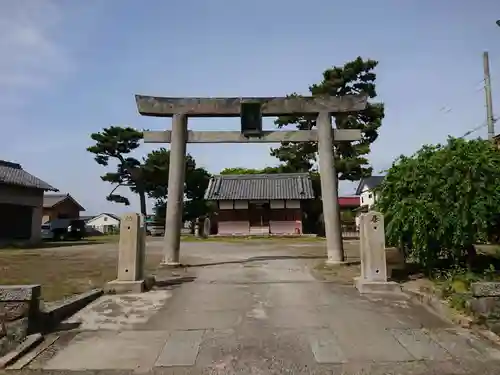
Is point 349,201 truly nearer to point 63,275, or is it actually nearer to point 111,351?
point 63,275

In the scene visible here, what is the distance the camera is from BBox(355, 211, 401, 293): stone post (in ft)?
29.0

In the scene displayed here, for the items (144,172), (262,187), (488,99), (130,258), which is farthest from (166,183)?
(130,258)

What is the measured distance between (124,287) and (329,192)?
6678 millimetres

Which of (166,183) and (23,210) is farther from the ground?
(166,183)

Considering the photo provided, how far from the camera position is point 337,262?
12.7m

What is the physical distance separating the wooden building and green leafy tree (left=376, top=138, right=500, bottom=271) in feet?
81.9

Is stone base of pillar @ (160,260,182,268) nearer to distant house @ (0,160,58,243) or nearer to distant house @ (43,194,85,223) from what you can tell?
distant house @ (0,160,58,243)

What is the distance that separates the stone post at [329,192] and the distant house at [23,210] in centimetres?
2115

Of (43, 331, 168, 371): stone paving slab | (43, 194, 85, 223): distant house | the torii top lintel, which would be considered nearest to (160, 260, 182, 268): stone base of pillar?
the torii top lintel

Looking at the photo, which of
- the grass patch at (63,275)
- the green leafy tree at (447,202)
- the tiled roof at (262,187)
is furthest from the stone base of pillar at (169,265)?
the tiled roof at (262,187)

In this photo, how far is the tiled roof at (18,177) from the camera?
1027 inches

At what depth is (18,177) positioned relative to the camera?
28172mm

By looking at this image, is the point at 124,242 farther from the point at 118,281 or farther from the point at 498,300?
the point at 498,300

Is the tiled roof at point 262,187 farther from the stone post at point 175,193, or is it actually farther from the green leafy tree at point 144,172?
the stone post at point 175,193
